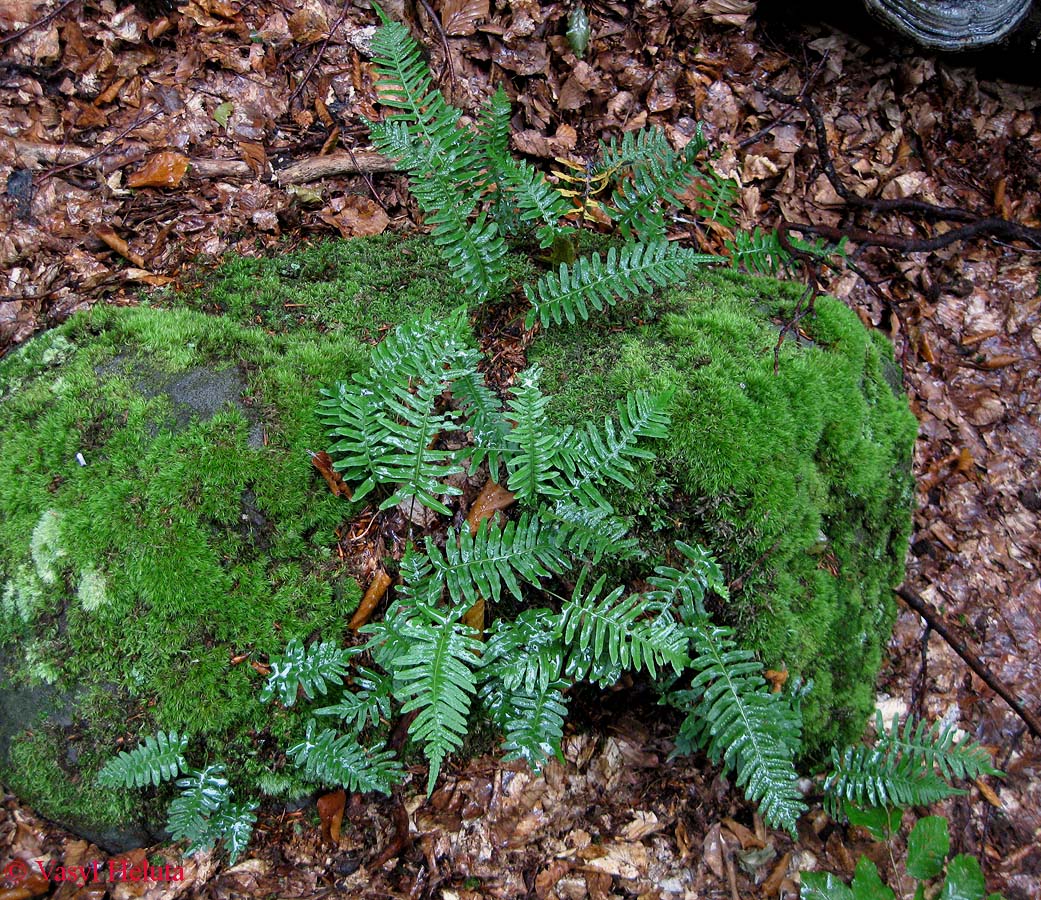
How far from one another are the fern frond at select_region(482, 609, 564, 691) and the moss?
690 mm

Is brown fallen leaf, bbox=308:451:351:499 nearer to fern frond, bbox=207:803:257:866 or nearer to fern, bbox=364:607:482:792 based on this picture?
fern, bbox=364:607:482:792

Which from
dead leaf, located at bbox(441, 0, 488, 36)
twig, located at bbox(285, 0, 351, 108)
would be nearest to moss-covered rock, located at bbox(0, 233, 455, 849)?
twig, located at bbox(285, 0, 351, 108)

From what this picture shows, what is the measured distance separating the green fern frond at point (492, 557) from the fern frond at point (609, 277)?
4.07 feet

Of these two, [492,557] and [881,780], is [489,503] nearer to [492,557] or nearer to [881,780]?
[492,557]

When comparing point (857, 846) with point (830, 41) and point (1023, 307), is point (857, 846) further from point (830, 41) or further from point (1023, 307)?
point (830, 41)

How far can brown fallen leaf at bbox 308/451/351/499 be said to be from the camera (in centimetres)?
327

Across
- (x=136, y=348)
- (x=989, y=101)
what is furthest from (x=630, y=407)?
(x=989, y=101)

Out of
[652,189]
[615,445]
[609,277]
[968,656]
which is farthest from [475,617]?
[968,656]

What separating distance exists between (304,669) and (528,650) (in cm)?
100

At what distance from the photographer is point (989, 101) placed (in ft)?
19.9

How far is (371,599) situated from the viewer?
320cm

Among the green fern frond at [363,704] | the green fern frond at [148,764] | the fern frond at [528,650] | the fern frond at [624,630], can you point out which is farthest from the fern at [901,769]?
the green fern frond at [148,764]

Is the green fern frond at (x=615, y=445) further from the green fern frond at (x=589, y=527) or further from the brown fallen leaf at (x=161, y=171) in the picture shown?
the brown fallen leaf at (x=161, y=171)

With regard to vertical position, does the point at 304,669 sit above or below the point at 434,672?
below
